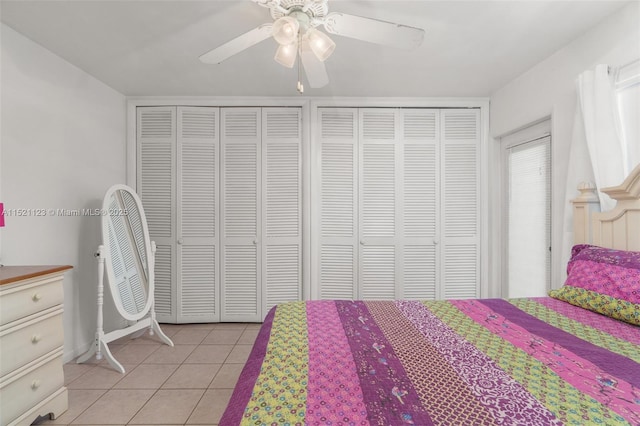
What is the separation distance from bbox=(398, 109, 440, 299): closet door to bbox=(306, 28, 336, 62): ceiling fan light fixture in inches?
76.3

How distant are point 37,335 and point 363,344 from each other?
1.84m

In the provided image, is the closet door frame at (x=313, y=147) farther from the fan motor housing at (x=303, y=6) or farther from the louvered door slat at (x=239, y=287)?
the fan motor housing at (x=303, y=6)

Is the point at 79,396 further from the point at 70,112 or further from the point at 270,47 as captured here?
the point at 270,47

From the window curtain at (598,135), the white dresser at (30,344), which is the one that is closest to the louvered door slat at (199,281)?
the white dresser at (30,344)

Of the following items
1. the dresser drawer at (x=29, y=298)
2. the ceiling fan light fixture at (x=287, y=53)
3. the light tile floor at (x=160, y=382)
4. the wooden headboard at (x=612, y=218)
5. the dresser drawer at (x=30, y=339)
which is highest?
the ceiling fan light fixture at (x=287, y=53)

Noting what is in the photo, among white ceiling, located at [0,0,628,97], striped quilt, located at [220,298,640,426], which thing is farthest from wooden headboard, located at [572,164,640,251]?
white ceiling, located at [0,0,628,97]

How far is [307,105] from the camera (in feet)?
10.8

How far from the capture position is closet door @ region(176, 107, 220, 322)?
129 inches

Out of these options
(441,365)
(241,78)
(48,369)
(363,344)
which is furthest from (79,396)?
(241,78)

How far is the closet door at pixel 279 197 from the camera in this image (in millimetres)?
3312

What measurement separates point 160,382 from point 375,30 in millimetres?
2659

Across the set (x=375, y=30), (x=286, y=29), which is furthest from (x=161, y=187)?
(x=375, y=30)

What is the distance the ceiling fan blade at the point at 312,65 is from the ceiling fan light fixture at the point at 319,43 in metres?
0.07

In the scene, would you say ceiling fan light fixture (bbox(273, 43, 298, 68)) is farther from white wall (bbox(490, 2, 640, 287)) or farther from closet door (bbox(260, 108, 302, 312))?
white wall (bbox(490, 2, 640, 287))
